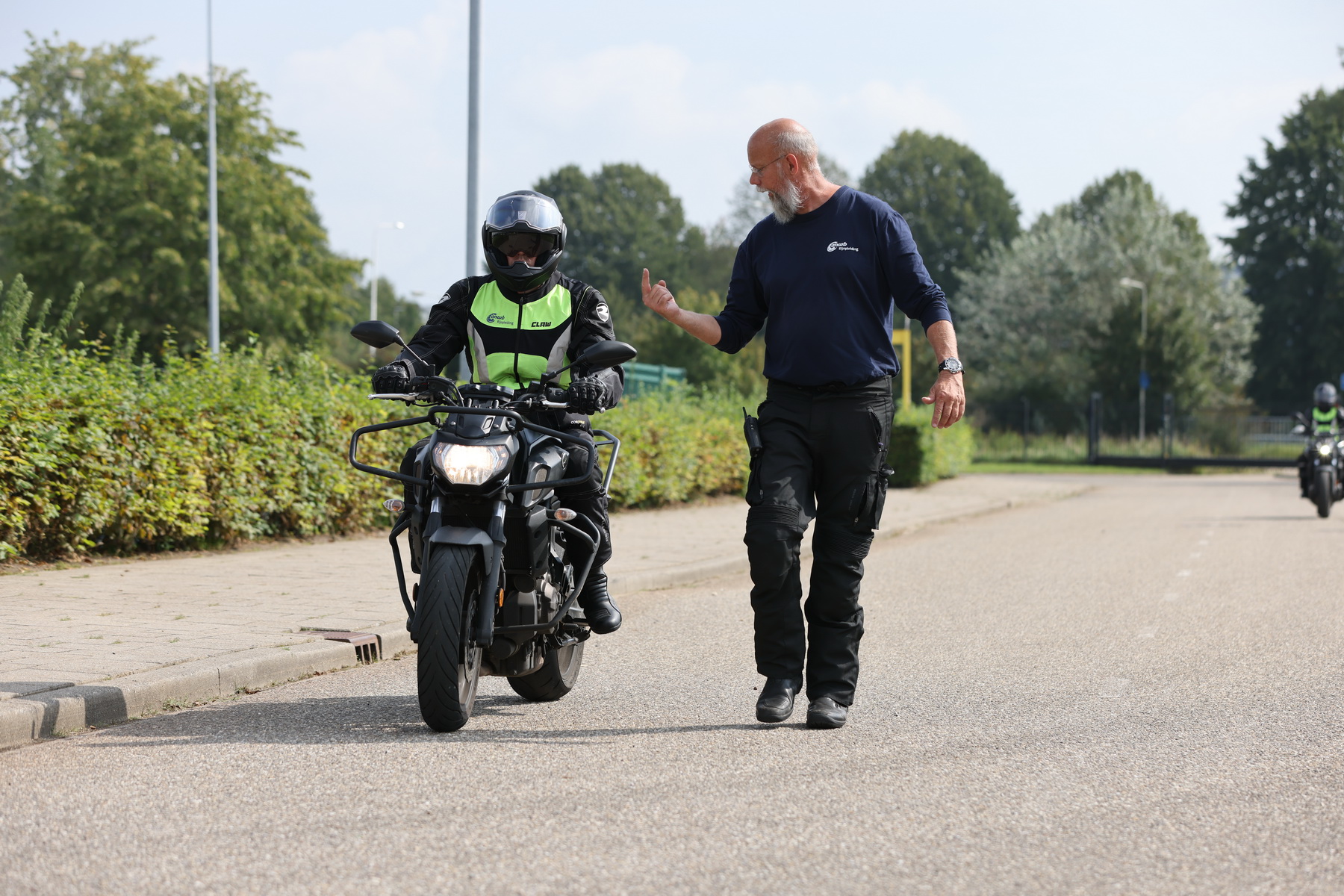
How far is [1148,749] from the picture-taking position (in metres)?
4.69

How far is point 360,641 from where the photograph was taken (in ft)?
21.4

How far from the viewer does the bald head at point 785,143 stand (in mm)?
5066

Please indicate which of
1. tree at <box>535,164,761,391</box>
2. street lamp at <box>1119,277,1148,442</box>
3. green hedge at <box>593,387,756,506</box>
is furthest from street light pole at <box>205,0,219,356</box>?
tree at <box>535,164,761,391</box>

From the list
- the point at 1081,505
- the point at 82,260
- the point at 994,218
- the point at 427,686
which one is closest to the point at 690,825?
the point at 427,686

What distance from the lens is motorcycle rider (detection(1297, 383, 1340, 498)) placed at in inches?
703

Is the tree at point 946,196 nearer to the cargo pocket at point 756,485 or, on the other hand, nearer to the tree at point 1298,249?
the tree at point 1298,249

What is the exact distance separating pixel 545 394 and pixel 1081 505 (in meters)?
17.8

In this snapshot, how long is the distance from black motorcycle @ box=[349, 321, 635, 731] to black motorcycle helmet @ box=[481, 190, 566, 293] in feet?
1.34

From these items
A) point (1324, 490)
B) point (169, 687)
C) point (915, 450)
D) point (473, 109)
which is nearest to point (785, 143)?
point (169, 687)

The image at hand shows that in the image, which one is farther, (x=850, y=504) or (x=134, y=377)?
(x=134, y=377)

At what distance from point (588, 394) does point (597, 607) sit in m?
0.94

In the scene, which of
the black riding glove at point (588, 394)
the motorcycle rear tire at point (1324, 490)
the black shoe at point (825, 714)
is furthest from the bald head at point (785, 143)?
the motorcycle rear tire at point (1324, 490)

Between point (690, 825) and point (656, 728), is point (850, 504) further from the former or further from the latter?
point (690, 825)

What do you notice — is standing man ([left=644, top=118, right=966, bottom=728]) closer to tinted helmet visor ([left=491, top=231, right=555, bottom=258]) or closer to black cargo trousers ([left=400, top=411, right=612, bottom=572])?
tinted helmet visor ([left=491, top=231, right=555, bottom=258])
